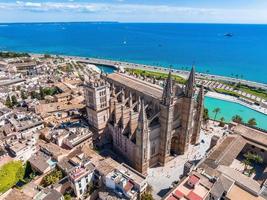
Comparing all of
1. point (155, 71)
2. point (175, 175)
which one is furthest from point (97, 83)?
point (155, 71)

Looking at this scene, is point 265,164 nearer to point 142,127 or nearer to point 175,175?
point 175,175

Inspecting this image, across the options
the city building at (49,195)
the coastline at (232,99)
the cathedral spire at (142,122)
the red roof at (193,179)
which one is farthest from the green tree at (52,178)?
the coastline at (232,99)

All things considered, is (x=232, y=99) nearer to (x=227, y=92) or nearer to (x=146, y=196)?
(x=227, y=92)

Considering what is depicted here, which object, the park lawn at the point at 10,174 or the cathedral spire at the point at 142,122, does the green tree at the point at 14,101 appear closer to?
the park lawn at the point at 10,174

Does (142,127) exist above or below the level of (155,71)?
above

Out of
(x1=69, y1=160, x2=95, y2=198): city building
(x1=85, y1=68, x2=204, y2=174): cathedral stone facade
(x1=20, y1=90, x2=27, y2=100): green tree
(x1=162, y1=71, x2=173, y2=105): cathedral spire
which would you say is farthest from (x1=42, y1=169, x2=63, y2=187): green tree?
(x1=20, y1=90, x2=27, y2=100): green tree

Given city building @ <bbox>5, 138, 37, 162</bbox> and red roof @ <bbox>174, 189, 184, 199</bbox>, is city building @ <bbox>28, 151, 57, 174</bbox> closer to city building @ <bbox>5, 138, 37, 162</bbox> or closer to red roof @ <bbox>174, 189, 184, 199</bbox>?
city building @ <bbox>5, 138, 37, 162</bbox>

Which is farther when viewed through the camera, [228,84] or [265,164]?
[228,84]
